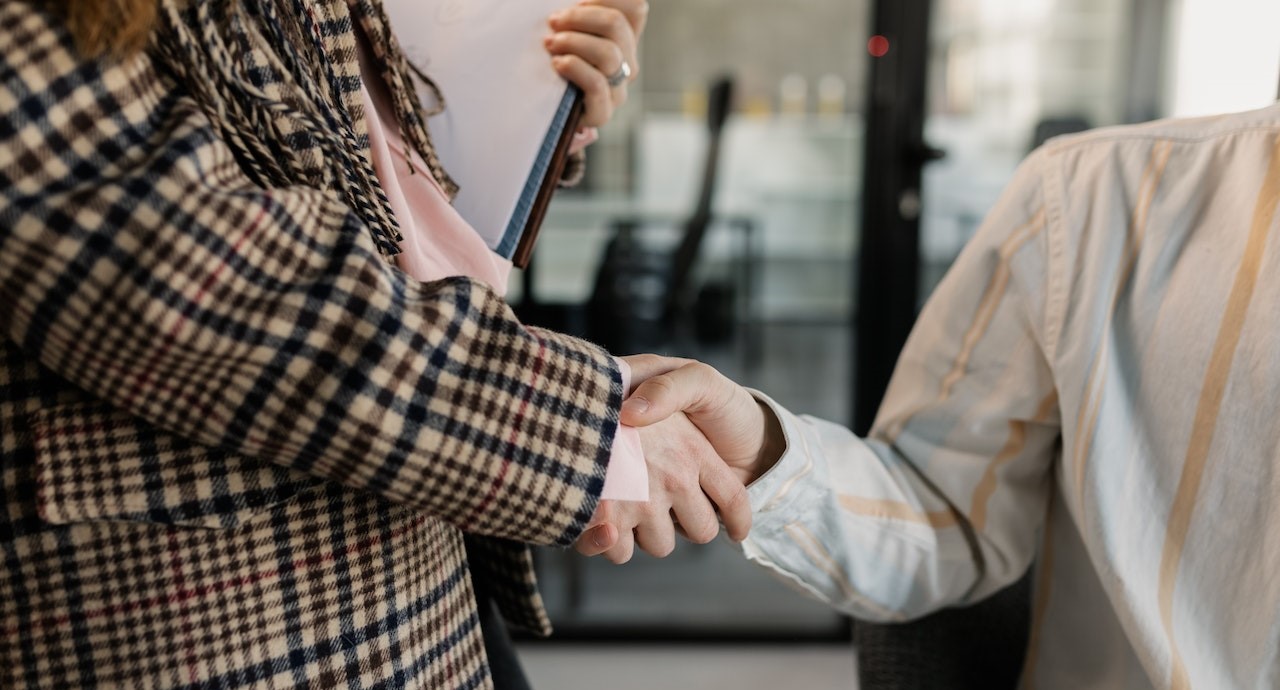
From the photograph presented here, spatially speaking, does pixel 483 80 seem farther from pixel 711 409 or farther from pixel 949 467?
pixel 949 467

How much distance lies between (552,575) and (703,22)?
4.07 ft

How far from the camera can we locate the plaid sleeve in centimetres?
43

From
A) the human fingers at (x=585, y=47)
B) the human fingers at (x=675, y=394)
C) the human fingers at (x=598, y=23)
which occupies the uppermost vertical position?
the human fingers at (x=598, y=23)

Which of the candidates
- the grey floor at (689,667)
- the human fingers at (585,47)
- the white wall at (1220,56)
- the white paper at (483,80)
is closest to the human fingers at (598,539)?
the white paper at (483,80)

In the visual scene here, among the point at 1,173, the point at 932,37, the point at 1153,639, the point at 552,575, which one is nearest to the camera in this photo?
the point at 1,173

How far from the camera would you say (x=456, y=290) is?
0.52m

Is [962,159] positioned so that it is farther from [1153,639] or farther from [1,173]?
[1,173]

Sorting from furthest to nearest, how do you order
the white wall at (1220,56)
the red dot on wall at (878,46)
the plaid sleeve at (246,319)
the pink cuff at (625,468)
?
the red dot on wall at (878,46), the white wall at (1220,56), the pink cuff at (625,468), the plaid sleeve at (246,319)

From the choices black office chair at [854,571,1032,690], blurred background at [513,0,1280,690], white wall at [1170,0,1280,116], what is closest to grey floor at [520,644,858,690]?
blurred background at [513,0,1280,690]

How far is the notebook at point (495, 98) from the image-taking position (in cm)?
76

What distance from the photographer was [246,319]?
0.46m

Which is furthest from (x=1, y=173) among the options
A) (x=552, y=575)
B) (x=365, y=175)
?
(x=552, y=575)

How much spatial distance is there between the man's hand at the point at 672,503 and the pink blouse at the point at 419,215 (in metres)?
0.05

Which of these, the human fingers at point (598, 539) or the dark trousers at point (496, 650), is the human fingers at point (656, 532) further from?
the dark trousers at point (496, 650)
